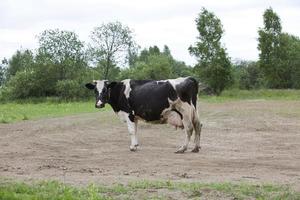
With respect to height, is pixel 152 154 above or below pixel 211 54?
below

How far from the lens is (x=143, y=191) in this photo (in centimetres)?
896

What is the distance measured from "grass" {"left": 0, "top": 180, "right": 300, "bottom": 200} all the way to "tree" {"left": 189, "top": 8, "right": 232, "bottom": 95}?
56.9 meters

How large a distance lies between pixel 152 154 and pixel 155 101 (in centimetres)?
167

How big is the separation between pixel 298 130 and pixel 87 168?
10533mm

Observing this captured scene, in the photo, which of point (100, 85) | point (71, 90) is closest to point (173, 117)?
point (100, 85)

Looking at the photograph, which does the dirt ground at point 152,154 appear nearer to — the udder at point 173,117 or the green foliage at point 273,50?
the udder at point 173,117

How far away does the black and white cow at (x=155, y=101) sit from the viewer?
50.2ft

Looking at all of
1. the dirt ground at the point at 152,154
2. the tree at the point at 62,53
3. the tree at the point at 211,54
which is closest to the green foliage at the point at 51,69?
the tree at the point at 62,53

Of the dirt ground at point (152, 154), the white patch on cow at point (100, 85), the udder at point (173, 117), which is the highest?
the white patch on cow at point (100, 85)

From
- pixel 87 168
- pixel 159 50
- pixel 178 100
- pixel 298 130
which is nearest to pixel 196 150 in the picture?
pixel 178 100

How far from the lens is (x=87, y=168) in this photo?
11.9 m

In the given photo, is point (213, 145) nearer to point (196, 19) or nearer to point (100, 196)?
point (100, 196)

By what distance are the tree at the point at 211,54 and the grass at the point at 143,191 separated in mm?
56928

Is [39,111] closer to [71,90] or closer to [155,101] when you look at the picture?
[71,90]
